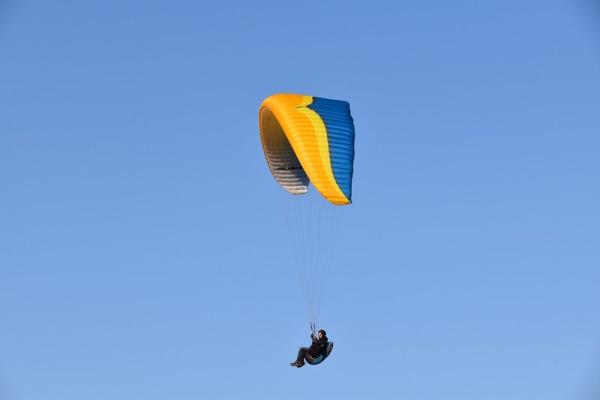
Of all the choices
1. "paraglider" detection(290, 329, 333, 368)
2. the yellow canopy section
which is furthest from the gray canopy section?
"paraglider" detection(290, 329, 333, 368)

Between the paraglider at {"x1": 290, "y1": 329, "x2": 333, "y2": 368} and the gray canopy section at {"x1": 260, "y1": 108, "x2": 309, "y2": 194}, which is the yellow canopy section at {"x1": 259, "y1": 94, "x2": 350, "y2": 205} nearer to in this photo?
the gray canopy section at {"x1": 260, "y1": 108, "x2": 309, "y2": 194}

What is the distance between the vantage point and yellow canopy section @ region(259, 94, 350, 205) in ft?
180

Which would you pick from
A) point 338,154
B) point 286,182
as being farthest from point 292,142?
point 286,182

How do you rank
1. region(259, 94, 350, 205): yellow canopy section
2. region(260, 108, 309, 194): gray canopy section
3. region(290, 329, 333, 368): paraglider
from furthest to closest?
1. region(260, 108, 309, 194): gray canopy section
2. region(290, 329, 333, 368): paraglider
3. region(259, 94, 350, 205): yellow canopy section

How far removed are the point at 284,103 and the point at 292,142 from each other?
272 cm

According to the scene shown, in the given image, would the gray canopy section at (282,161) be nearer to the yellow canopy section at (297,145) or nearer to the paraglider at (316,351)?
the yellow canopy section at (297,145)

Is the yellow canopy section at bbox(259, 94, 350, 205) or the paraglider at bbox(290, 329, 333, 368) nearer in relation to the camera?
the yellow canopy section at bbox(259, 94, 350, 205)

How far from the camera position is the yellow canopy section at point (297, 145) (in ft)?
180

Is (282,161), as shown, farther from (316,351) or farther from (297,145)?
(316,351)

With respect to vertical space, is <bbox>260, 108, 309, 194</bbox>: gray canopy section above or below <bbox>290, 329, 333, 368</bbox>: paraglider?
above

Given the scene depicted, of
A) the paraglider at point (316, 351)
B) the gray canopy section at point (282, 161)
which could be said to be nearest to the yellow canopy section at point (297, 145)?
the gray canopy section at point (282, 161)

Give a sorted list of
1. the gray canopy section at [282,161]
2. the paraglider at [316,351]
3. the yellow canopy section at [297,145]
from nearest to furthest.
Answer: the yellow canopy section at [297,145]
the paraglider at [316,351]
the gray canopy section at [282,161]

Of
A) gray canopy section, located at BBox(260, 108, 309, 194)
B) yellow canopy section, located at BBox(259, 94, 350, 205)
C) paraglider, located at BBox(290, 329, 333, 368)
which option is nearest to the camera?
yellow canopy section, located at BBox(259, 94, 350, 205)

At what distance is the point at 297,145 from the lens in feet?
185
